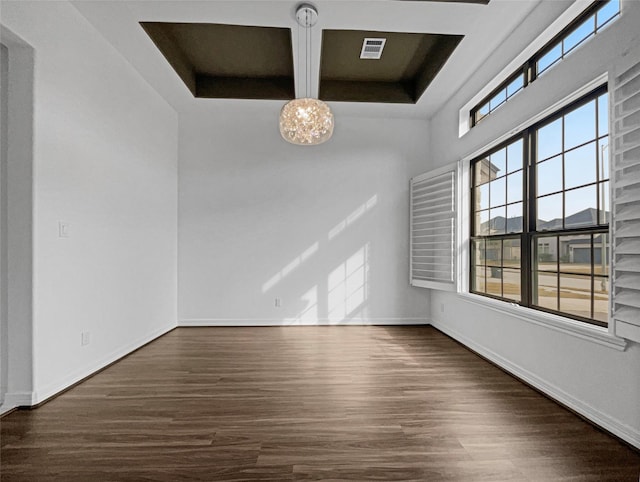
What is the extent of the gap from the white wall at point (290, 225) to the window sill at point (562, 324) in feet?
5.94

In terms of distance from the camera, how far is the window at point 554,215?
2.20 metres

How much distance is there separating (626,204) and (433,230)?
2.53 m

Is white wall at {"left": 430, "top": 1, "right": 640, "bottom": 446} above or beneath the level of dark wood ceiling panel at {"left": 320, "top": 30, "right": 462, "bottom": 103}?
beneath

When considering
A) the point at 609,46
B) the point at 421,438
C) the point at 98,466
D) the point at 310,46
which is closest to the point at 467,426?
the point at 421,438

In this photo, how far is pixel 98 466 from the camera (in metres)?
1.66

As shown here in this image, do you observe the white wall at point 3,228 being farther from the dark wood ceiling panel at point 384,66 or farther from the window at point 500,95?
the window at point 500,95

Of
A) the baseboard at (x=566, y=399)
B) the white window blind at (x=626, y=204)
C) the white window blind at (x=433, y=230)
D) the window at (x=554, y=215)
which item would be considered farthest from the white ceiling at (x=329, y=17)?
the baseboard at (x=566, y=399)

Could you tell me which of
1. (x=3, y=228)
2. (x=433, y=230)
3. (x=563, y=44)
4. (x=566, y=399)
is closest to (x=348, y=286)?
(x=433, y=230)

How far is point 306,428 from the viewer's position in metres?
2.00

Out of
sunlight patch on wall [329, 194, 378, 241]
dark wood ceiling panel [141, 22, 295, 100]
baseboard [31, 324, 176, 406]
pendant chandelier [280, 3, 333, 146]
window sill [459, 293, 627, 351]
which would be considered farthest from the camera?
sunlight patch on wall [329, 194, 378, 241]

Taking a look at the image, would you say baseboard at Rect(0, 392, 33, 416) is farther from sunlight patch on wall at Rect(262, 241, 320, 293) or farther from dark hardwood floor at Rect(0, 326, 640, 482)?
sunlight patch on wall at Rect(262, 241, 320, 293)

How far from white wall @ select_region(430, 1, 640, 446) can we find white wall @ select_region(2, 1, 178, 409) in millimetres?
3661

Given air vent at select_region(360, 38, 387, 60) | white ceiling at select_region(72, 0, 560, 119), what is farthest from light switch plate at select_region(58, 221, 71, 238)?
air vent at select_region(360, 38, 387, 60)

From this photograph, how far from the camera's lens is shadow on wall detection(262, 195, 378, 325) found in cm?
471
